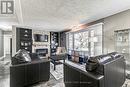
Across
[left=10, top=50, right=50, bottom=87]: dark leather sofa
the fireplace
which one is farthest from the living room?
the fireplace

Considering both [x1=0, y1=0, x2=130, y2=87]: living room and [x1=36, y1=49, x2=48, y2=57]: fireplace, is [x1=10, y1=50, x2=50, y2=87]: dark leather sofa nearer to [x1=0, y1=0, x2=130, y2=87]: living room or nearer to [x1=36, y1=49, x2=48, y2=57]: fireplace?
[x1=0, y1=0, x2=130, y2=87]: living room

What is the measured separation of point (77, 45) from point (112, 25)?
3.06 meters

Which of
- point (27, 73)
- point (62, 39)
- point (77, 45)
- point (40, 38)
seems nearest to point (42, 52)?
point (40, 38)

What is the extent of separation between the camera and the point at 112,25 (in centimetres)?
412

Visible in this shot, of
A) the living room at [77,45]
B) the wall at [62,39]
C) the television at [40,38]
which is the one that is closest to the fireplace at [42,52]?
the living room at [77,45]

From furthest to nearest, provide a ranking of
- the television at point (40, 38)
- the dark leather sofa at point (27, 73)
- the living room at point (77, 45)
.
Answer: the television at point (40, 38) < the dark leather sofa at point (27, 73) < the living room at point (77, 45)

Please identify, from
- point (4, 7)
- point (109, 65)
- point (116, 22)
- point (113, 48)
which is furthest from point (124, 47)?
point (4, 7)

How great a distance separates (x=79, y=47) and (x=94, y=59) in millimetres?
4651

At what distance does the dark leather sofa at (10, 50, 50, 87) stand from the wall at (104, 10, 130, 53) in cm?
284

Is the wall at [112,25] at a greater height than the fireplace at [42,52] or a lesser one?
greater

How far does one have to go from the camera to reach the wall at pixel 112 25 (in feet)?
11.8

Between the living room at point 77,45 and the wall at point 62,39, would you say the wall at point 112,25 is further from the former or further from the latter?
the wall at point 62,39

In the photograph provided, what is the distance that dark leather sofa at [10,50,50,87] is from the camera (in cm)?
247

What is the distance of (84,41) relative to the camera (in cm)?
605
